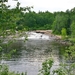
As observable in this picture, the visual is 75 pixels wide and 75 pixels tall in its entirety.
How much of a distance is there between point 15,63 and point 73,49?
24608 mm

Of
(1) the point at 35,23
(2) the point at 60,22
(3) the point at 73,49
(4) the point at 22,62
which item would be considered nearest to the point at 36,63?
(4) the point at 22,62

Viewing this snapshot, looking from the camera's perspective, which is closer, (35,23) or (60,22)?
(60,22)

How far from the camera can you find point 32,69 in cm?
3825

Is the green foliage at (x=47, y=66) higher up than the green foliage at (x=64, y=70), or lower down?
higher up

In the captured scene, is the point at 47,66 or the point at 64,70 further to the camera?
the point at 64,70

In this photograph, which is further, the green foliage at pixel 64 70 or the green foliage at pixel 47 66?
the green foliage at pixel 64 70

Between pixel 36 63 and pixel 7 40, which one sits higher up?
pixel 7 40

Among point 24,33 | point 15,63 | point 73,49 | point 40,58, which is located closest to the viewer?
point 24,33

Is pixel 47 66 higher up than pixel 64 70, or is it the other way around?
pixel 47 66

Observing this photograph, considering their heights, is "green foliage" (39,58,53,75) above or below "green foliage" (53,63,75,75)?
above

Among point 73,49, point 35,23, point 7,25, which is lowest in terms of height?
point 35,23

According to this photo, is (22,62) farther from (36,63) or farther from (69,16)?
(69,16)

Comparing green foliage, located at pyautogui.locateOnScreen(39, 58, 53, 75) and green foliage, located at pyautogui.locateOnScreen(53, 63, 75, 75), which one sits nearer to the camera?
green foliage, located at pyautogui.locateOnScreen(39, 58, 53, 75)

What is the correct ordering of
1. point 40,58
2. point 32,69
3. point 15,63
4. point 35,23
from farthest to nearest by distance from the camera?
point 35,23 < point 40,58 < point 15,63 < point 32,69
